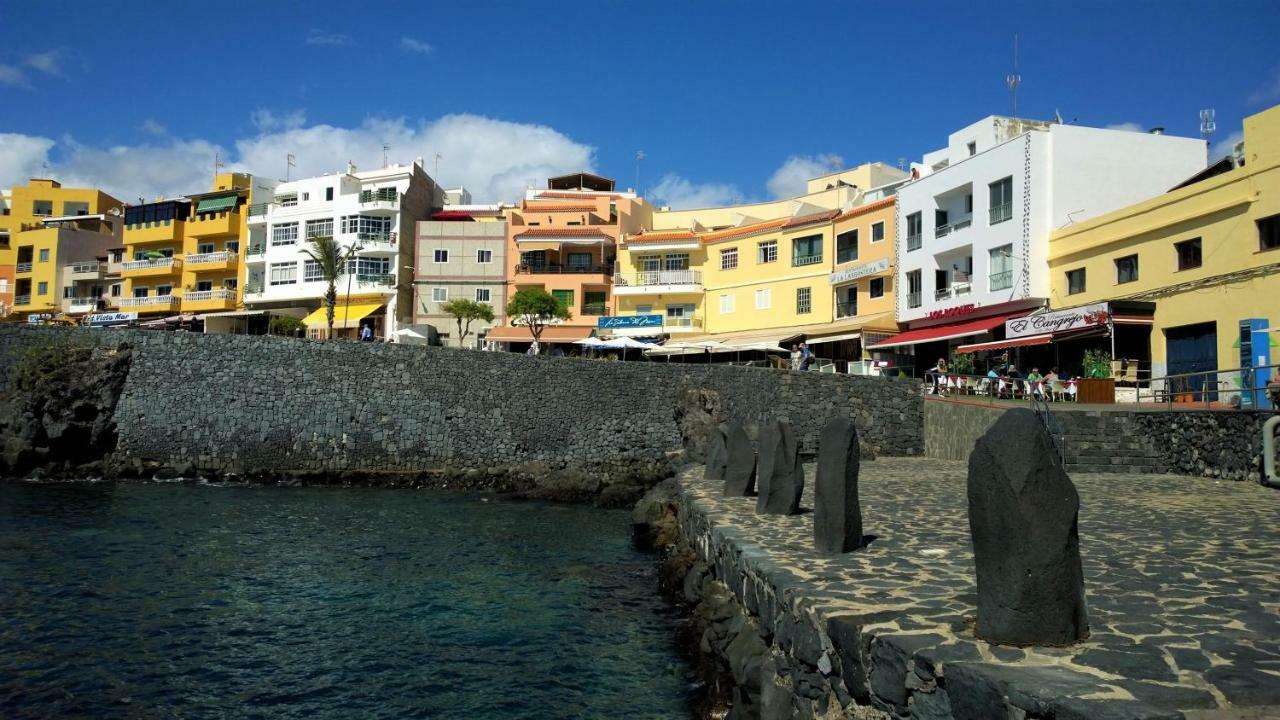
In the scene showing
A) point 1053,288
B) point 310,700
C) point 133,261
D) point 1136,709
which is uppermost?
point 133,261

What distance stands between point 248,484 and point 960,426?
1008 inches

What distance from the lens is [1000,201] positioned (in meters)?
34.7

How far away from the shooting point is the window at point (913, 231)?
3973 cm

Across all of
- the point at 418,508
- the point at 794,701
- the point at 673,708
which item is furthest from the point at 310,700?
the point at 418,508

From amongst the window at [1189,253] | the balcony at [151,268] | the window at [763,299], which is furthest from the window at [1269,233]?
the balcony at [151,268]

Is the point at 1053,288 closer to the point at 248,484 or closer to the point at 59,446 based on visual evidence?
the point at 248,484

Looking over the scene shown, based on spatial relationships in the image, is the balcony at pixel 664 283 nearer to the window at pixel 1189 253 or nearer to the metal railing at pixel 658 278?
the metal railing at pixel 658 278

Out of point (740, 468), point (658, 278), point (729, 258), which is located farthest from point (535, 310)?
point (740, 468)

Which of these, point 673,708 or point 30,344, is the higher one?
point 30,344

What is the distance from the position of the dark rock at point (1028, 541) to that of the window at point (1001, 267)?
30660 millimetres

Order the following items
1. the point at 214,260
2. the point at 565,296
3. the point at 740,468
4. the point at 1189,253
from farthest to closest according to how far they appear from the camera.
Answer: the point at 214,260
the point at 565,296
the point at 1189,253
the point at 740,468

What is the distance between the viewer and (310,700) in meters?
10.4

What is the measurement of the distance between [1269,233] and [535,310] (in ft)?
107

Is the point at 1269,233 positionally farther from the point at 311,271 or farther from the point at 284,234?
the point at 284,234
